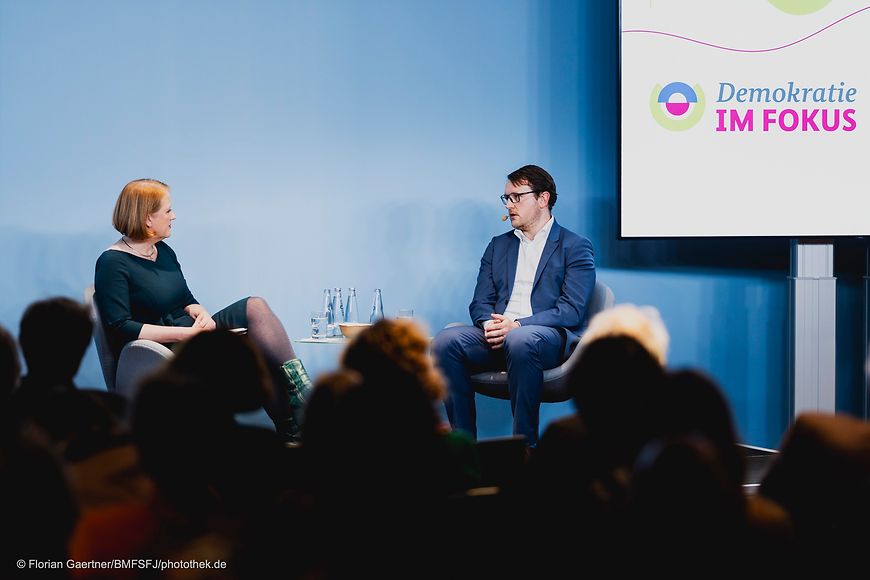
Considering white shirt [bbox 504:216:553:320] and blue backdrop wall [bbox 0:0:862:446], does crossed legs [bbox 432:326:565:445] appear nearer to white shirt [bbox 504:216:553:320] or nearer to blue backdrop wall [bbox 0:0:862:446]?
white shirt [bbox 504:216:553:320]

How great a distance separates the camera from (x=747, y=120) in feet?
14.9

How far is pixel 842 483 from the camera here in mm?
1457

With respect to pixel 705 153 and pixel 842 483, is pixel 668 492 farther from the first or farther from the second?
pixel 705 153

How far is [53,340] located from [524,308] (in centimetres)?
268

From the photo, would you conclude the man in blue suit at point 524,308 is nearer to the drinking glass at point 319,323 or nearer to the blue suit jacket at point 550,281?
the blue suit jacket at point 550,281

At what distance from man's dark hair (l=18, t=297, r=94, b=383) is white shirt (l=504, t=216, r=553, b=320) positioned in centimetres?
260

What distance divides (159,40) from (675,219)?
254 cm

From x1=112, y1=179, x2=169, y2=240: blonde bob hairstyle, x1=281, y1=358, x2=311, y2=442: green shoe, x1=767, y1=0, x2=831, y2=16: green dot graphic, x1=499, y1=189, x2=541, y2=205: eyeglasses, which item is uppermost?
x1=767, y1=0, x2=831, y2=16: green dot graphic

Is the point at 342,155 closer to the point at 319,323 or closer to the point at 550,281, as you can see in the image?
the point at 319,323

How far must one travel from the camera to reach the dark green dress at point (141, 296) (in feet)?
12.4

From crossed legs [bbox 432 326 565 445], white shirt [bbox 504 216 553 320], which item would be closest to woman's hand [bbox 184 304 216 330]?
crossed legs [bbox 432 326 565 445]

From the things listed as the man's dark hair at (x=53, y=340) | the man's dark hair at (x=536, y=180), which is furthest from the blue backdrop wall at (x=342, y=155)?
the man's dark hair at (x=53, y=340)

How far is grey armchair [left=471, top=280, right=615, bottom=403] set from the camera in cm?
403

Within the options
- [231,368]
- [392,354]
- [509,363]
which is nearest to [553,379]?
[509,363]
